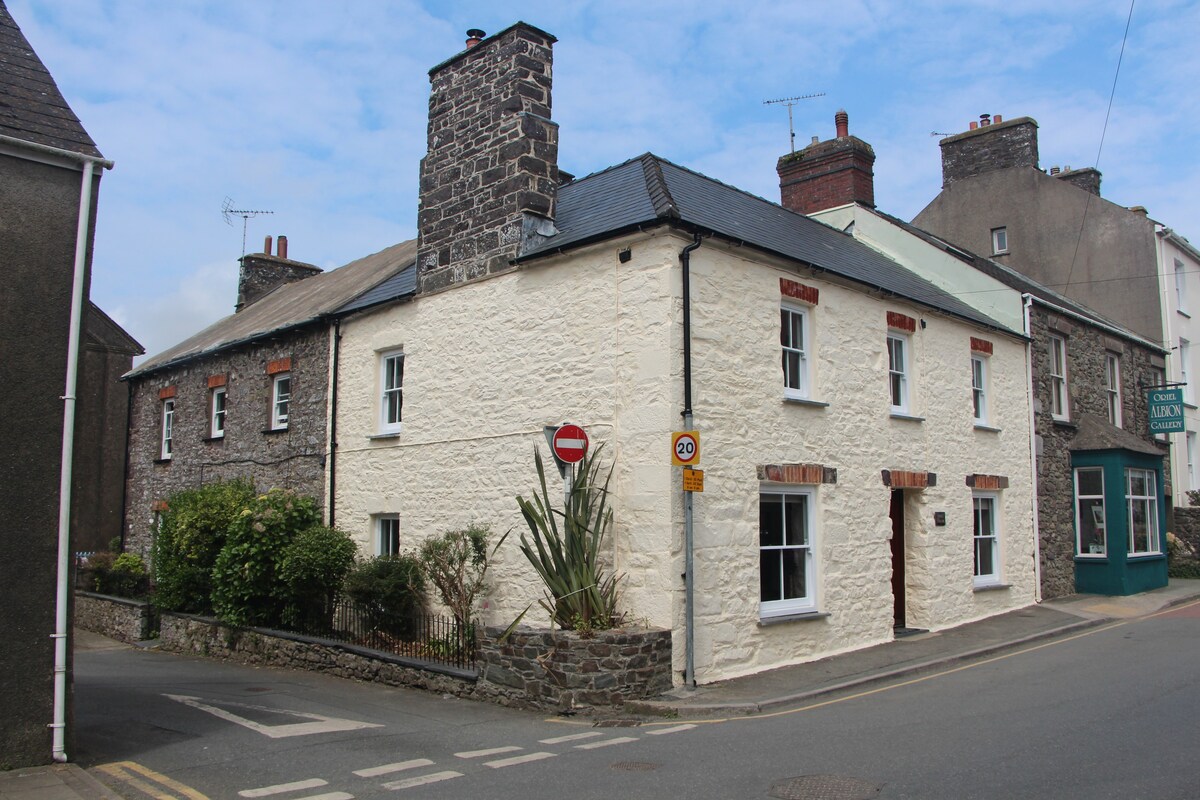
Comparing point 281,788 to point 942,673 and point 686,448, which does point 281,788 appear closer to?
point 686,448

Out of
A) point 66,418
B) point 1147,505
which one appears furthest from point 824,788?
point 1147,505

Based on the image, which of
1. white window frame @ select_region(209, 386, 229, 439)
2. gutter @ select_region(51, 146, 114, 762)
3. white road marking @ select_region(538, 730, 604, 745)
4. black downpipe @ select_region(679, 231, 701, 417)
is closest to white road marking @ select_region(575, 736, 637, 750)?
white road marking @ select_region(538, 730, 604, 745)

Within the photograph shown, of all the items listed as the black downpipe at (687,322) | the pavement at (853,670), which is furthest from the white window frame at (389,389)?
the pavement at (853,670)

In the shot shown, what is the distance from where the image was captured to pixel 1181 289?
26.1 meters

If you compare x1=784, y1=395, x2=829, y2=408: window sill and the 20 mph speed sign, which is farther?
x1=784, y1=395, x2=829, y2=408: window sill

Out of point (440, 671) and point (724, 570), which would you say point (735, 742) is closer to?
point (724, 570)

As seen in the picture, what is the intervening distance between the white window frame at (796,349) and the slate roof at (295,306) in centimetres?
738

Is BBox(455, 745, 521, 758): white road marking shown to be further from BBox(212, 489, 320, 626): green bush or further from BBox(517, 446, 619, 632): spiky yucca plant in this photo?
BBox(212, 489, 320, 626): green bush

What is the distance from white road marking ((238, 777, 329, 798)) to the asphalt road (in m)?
0.02

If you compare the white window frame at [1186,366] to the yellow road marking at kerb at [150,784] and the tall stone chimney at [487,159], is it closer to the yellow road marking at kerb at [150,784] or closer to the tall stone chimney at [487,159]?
the tall stone chimney at [487,159]

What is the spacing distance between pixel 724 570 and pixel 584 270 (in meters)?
4.18

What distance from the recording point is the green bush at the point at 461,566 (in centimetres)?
1287

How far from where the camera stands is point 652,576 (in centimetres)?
1070

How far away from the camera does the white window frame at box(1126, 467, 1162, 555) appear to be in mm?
19812
